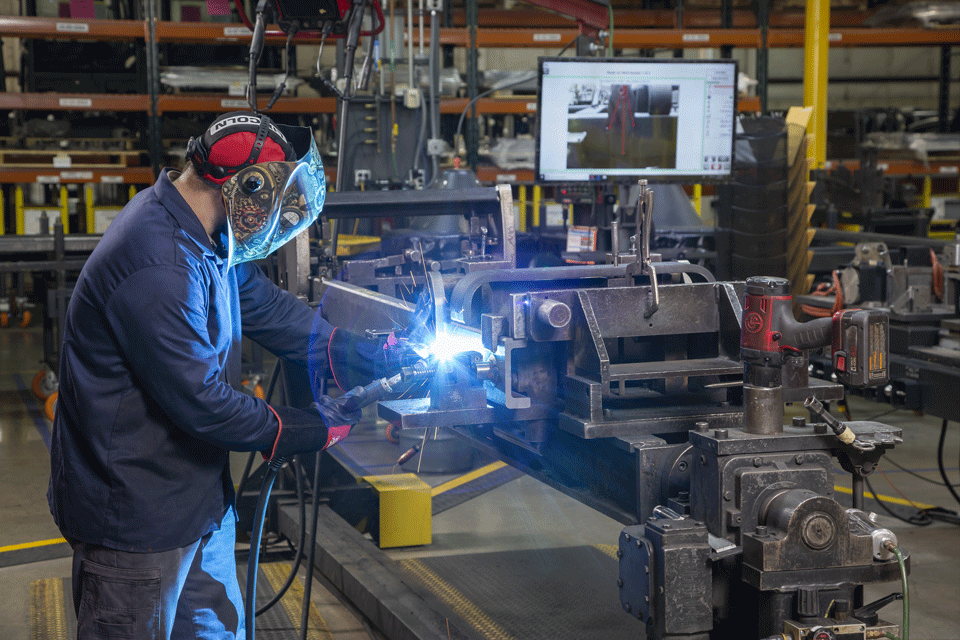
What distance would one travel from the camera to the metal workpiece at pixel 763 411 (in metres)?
1.87

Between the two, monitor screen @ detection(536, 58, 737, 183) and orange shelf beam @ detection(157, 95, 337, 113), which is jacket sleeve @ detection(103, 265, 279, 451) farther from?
orange shelf beam @ detection(157, 95, 337, 113)

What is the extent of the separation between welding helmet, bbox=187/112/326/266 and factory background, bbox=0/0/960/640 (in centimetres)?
40

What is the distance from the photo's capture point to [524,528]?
4.35 metres

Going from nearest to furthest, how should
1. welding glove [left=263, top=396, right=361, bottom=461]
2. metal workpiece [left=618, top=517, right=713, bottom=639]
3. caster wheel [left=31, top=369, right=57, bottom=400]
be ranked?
metal workpiece [left=618, top=517, right=713, bottom=639]
welding glove [left=263, top=396, right=361, bottom=461]
caster wheel [left=31, top=369, right=57, bottom=400]

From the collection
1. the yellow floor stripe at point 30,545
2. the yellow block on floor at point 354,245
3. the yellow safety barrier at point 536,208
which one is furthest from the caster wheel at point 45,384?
the yellow safety barrier at point 536,208

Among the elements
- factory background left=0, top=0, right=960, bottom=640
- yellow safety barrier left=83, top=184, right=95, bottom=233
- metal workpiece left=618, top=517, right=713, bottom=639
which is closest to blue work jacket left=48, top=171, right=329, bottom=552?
factory background left=0, top=0, right=960, bottom=640

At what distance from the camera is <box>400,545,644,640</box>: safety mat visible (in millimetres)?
3318

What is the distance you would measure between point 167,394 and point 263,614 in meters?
1.76

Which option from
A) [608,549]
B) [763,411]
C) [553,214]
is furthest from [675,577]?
[553,214]

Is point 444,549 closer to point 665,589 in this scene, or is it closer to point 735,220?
point 665,589

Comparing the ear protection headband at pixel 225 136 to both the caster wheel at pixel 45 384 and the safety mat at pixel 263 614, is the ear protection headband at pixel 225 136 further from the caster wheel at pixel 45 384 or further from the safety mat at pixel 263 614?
the caster wheel at pixel 45 384

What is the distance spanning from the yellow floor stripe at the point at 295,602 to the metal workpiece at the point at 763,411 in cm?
198

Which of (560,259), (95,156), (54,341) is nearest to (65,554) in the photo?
(560,259)

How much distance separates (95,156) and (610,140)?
6.23 metres
